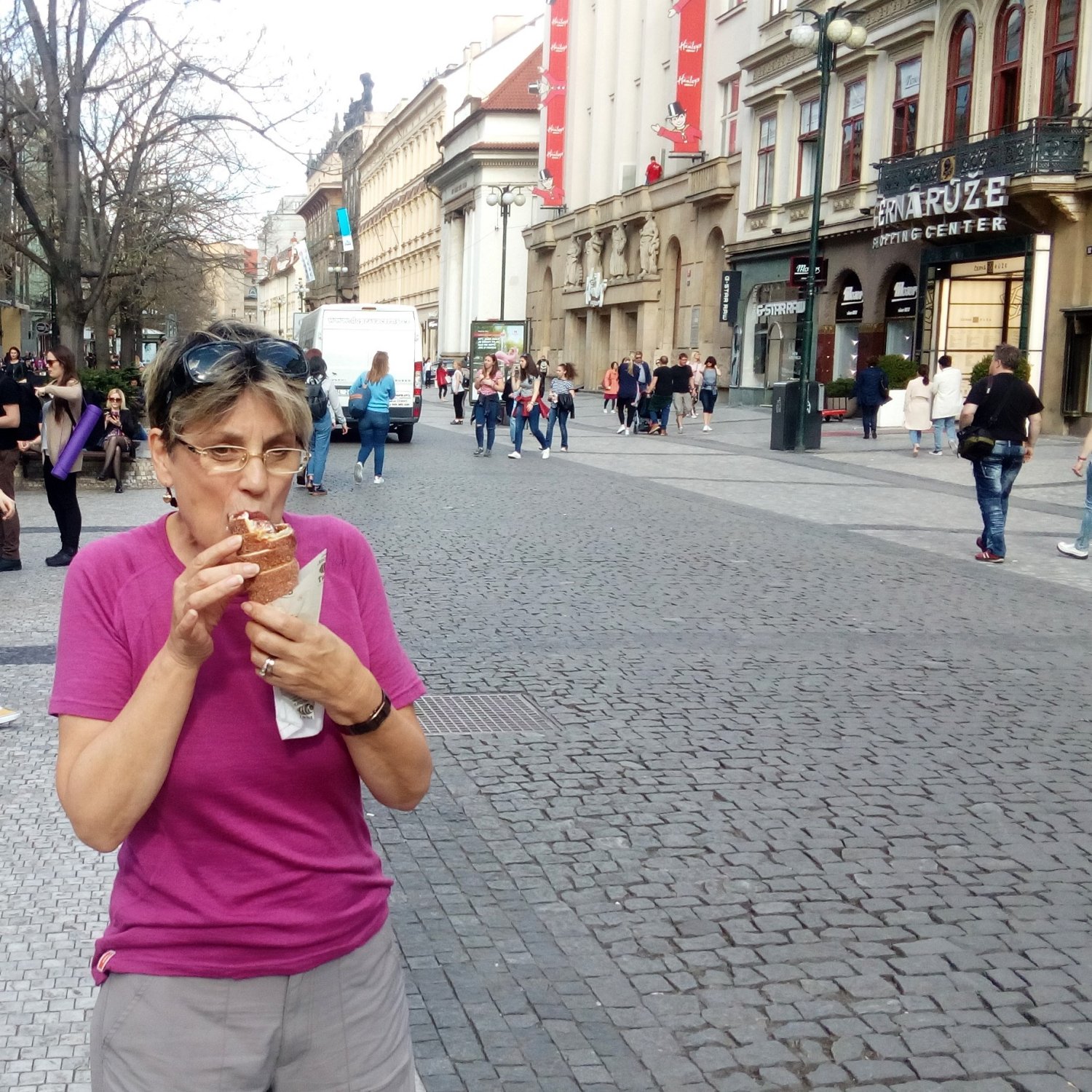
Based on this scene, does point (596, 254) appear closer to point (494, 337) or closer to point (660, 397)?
point (494, 337)

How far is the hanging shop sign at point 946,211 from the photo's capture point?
28797 millimetres

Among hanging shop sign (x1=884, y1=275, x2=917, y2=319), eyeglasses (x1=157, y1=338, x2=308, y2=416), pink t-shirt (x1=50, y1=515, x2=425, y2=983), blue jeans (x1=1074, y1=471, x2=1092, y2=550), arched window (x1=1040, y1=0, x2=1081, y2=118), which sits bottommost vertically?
blue jeans (x1=1074, y1=471, x2=1092, y2=550)

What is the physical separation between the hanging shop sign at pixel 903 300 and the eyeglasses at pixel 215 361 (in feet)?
106

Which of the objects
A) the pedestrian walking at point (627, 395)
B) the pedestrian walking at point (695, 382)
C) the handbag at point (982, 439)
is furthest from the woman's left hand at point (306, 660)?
the pedestrian walking at point (695, 382)

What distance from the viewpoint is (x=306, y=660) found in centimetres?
177

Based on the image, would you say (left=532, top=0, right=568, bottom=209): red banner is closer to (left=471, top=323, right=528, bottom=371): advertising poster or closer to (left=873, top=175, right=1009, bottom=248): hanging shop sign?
(left=471, top=323, right=528, bottom=371): advertising poster

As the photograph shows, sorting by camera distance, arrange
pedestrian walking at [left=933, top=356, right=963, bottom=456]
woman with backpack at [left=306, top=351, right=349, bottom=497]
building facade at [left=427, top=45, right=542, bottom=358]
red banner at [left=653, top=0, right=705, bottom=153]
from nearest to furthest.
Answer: woman with backpack at [left=306, top=351, right=349, bottom=497], pedestrian walking at [left=933, top=356, right=963, bottom=456], red banner at [left=653, top=0, right=705, bottom=153], building facade at [left=427, top=45, right=542, bottom=358]

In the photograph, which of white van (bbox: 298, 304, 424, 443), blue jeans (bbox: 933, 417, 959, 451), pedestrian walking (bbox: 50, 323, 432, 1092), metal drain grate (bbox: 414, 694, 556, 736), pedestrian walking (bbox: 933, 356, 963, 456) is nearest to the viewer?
pedestrian walking (bbox: 50, 323, 432, 1092)

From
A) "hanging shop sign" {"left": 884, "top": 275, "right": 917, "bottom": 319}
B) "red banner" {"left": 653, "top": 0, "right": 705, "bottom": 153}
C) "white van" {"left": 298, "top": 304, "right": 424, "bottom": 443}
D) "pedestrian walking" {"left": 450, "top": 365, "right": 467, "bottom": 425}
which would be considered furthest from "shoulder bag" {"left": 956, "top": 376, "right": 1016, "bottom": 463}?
"red banner" {"left": 653, "top": 0, "right": 705, "bottom": 153}

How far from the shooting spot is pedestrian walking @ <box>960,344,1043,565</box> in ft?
40.1

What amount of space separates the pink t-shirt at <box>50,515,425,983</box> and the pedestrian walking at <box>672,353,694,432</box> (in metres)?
30.0

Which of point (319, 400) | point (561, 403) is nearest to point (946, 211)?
point (561, 403)

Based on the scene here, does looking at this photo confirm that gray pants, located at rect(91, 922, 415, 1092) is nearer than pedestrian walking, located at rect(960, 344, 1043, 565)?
Yes

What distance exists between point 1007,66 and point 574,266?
1201 inches
